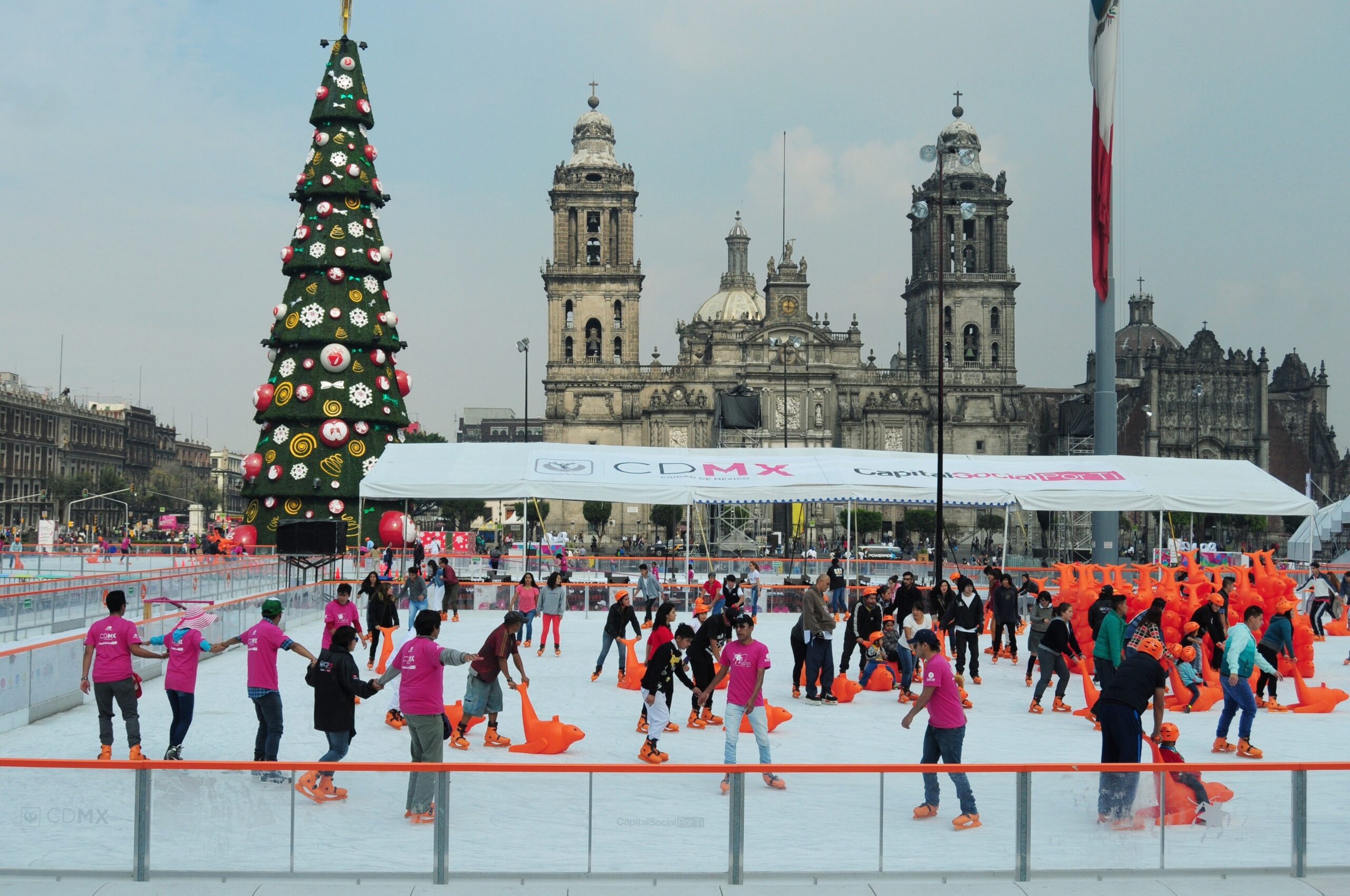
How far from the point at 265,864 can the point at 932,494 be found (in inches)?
925

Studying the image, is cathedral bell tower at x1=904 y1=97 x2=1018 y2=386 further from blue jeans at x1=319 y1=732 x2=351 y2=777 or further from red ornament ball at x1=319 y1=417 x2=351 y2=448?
blue jeans at x1=319 y1=732 x2=351 y2=777

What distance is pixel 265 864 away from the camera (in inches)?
312

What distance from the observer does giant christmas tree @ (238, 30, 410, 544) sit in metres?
36.7

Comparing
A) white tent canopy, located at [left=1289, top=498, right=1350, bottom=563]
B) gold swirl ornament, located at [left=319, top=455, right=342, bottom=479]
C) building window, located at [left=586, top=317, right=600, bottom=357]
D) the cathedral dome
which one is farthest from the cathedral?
gold swirl ornament, located at [left=319, top=455, right=342, bottom=479]

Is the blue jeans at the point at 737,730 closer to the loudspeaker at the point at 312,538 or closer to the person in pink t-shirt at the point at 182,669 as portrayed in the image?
the person in pink t-shirt at the point at 182,669

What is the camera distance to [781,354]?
284 ft

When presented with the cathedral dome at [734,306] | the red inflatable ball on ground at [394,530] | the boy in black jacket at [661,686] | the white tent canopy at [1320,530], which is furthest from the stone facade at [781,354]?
the boy in black jacket at [661,686]

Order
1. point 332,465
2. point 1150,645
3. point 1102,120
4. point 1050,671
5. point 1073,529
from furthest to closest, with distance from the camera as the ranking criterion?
point 1073,529 → point 332,465 → point 1102,120 → point 1050,671 → point 1150,645

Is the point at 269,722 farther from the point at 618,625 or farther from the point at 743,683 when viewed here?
the point at 618,625

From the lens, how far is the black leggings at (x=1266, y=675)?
47.8 feet

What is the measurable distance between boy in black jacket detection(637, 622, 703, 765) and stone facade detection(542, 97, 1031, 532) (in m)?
68.1

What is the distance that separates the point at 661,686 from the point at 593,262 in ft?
240

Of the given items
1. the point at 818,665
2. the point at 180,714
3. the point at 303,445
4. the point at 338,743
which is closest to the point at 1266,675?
the point at 818,665

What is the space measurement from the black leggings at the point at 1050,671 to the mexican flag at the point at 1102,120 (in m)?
16.9
